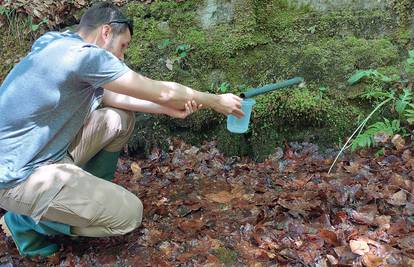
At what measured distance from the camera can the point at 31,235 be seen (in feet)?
10.3

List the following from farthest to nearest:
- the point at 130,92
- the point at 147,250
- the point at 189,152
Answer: the point at 189,152 < the point at 147,250 < the point at 130,92

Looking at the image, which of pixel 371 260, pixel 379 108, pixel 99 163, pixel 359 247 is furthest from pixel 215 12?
pixel 371 260

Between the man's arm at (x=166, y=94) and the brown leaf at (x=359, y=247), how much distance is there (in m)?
1.24

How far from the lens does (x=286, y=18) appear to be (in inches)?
189

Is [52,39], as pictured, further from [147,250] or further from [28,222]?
[147,250]

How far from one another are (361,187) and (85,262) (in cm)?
202

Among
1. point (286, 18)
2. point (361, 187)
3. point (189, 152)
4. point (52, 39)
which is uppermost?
point (52, 39)

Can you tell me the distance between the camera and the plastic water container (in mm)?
3465

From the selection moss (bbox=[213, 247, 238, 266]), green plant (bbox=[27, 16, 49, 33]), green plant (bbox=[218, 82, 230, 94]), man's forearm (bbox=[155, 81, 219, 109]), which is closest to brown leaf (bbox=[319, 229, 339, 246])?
moss (bbox=[213, 247, 238, 266])

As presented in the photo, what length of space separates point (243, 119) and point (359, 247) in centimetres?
133

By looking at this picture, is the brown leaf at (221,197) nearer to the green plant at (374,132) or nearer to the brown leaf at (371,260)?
the green plant at (374,132)

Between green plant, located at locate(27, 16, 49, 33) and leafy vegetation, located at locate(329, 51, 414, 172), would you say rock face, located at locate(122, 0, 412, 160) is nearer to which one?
leafy vegetation, located at locate(329, 51, 414, 172)

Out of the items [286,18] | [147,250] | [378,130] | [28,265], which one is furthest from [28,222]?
[286,18]

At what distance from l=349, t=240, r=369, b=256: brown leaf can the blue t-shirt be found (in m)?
1.75
